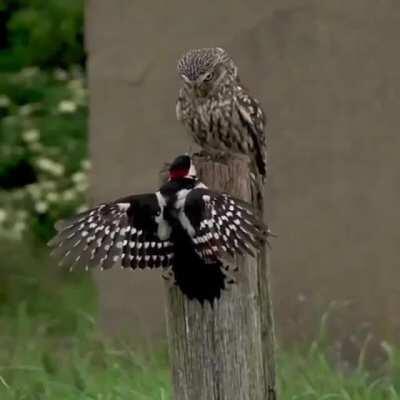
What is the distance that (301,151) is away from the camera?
7.83m

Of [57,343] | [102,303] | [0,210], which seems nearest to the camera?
[102,303]

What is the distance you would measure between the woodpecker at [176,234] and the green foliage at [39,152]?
6460 mm

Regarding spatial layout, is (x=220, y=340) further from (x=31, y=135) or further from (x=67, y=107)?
(x=31, y=135)

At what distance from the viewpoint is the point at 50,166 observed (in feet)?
35.3

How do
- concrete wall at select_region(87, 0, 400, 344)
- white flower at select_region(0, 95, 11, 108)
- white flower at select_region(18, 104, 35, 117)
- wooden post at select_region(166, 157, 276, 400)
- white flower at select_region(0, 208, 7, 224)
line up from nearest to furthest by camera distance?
wooden post at select_region(166, 157, 276, 400), concrete wall at select_region(87, 0, 400, 344), white flower at select_region(0, 208, 7, 224), white flower at select_region(18, 104, 35, 117), white flower at select_region(0, 95, 11, 108)

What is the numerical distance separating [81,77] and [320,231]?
4060 mm

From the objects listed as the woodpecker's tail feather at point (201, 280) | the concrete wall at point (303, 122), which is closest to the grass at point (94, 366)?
the concrete wall at point (303, 122)

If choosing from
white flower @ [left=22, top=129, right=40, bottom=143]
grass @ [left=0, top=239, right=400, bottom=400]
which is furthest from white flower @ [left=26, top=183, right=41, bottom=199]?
grass @ [left=0, top=239, right=400, bottom=400]

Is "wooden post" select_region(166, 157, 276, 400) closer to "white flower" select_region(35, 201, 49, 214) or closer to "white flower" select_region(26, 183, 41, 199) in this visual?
"white flower" select_region(35, 201, 49, 214)

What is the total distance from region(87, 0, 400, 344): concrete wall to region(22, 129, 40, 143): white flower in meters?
2.68

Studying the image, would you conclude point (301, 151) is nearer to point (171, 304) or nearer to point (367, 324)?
point (367, 324)

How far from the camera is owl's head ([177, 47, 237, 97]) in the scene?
5.86 metres

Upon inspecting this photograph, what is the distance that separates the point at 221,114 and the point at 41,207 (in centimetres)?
485

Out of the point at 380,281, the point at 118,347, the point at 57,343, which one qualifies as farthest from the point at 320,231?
the point at 57,343
